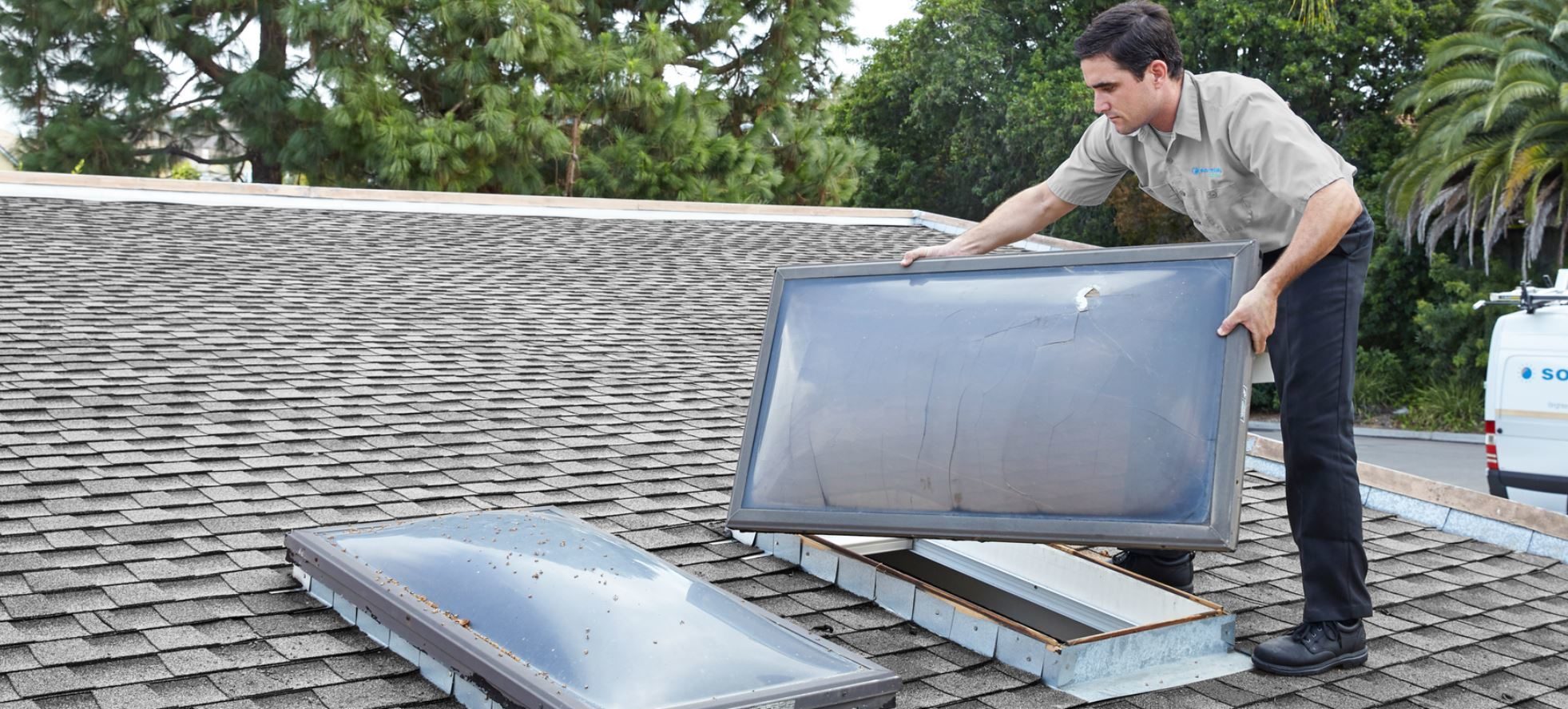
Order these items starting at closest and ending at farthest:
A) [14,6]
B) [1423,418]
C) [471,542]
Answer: [471,542] < [14,6] < [1423,418]

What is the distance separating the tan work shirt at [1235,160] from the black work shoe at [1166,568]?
0.90 m

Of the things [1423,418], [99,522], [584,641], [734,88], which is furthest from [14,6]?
[1423,418]

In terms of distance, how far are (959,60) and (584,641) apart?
35487 mm

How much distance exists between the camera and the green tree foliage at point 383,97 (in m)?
23.5

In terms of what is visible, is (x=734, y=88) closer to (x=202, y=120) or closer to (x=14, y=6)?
(x=202, y=120)

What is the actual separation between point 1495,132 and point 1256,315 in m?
24.3

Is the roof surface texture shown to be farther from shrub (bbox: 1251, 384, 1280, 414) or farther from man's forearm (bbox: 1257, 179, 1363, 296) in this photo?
shrub (bbox: 1251, 384, 1280, 414)

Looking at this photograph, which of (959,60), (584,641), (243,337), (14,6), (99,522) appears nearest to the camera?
(584,641)

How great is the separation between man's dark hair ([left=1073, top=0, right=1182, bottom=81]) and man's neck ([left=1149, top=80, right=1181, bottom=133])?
3 centimetres

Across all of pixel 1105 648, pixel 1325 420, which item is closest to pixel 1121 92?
pixel 1325 420

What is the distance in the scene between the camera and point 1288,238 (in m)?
3.14

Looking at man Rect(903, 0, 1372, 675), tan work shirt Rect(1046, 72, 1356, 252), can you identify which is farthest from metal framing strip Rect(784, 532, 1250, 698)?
tan work shirt Rect(1046, 72, 1356, 252)

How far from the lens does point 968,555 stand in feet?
13.2

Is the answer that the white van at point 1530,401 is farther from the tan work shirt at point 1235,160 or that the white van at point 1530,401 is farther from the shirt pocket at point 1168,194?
the tan work shirt at point 1235,160
